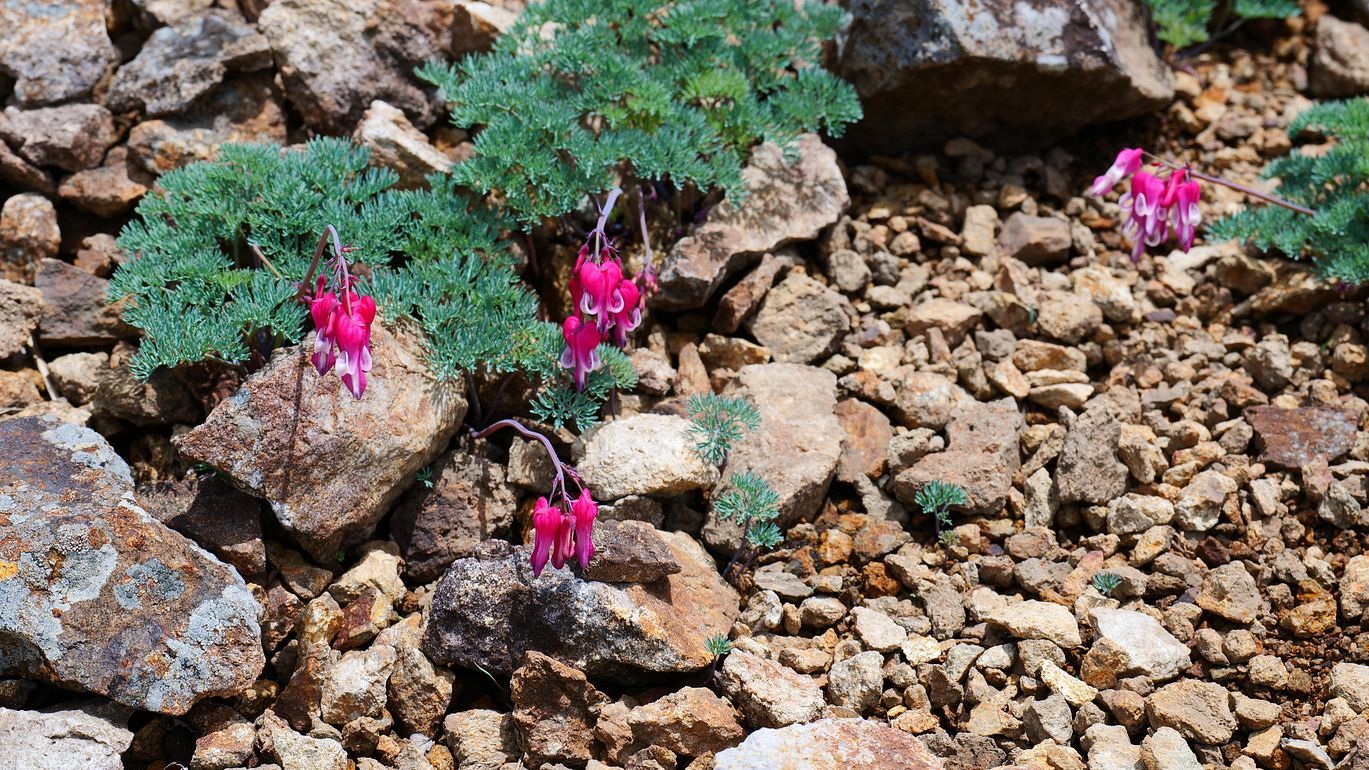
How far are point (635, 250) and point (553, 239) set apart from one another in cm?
39

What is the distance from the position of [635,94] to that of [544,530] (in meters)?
2.37

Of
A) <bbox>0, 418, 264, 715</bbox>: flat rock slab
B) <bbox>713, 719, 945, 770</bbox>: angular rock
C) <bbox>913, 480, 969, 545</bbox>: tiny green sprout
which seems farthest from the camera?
<bbox>913, 480, 969, 545</bbox>: tiny green sprout

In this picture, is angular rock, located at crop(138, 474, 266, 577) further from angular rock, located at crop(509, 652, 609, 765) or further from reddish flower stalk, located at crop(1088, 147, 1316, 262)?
reddish flower stalk, located at crop(1088, 147, 1316, 262)

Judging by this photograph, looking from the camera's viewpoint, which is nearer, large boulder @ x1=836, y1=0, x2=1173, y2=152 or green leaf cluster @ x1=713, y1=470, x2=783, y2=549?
green leaf cluster @ x1=713, y1=470, x2=783, y2=549

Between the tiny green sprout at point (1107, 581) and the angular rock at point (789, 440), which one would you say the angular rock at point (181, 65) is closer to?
the angular rock at point (789, 440)

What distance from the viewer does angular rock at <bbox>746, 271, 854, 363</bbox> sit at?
5.85m

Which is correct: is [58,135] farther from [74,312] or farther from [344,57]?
[344,57]

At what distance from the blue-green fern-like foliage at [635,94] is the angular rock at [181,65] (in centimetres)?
99

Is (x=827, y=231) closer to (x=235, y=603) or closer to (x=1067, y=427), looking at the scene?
(x=1067, y=427)

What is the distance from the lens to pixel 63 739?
4.12 m

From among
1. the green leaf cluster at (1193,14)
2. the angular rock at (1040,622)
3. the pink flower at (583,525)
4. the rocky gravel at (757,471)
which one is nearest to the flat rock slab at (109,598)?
the rocky gravel at (757,471)

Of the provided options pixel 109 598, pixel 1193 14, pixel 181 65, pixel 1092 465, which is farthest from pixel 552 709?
pixel 1193 14

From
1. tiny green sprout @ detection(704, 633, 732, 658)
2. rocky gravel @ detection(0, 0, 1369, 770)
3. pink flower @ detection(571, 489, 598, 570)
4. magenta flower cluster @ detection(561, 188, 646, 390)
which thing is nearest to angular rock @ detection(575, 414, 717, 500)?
rocky gravel @ detection(0, 0, 1369, 770)

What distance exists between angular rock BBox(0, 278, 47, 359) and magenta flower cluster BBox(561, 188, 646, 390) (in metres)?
2.37
